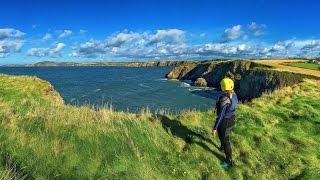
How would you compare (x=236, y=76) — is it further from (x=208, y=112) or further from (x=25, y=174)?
(x=25, y=174)

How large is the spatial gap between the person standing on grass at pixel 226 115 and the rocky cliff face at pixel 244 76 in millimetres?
22051

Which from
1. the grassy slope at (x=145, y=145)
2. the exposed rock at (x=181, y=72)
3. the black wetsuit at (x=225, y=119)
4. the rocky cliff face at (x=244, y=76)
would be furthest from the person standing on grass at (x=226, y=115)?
the exposed rock at (x=181, y=72)

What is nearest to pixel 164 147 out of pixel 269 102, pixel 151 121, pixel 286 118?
pixel 151 121

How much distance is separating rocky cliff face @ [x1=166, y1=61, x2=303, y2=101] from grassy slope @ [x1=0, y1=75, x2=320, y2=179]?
20.0 m

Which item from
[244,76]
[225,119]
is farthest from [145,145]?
[244,76]

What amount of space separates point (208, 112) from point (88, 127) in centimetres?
583

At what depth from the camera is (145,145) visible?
45.5ft

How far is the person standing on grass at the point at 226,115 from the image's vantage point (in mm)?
14102

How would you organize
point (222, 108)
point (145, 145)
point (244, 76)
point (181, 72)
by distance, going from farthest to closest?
point (181, 72) → point (244, 76) → point (222, 108) → point (145, 145)

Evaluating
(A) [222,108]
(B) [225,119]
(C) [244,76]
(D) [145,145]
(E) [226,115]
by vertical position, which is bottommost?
(C) [244,76]

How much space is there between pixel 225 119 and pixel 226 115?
13 centimetres

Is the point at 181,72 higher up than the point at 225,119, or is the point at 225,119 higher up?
the point at 225,119

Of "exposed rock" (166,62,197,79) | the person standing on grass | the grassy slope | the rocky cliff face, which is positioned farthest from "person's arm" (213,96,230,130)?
"exposed rock" (166,62,197,79)

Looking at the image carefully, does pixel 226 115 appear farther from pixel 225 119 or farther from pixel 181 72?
pixel 181 72
